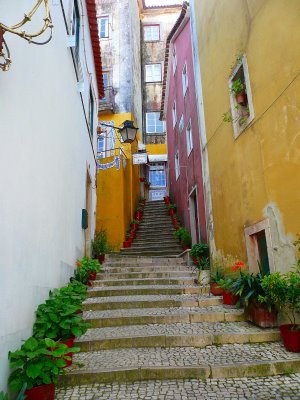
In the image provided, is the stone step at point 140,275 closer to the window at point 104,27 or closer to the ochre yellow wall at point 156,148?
the ochre yellow wall at point 156,148

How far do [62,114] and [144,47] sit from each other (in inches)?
793

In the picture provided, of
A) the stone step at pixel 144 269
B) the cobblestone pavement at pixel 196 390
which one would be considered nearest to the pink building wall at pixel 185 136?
the stone step at pixel 144 269

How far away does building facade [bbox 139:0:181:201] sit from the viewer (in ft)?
70.8

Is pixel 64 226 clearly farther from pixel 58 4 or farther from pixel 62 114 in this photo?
pixel 58 4

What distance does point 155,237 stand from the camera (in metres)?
12.7

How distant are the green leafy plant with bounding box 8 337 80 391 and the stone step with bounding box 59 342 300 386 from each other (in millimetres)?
604

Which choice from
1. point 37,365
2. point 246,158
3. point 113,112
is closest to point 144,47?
point 113,112

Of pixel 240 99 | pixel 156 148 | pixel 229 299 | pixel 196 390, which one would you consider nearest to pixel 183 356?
pixel 196 390

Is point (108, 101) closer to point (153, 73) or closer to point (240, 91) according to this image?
point (153, 73)

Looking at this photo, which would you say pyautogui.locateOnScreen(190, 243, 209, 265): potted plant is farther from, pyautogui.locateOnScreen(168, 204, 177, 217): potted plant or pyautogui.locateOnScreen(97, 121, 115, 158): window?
pyautogui.locateOnScreen(97, 121, 115, 158): window

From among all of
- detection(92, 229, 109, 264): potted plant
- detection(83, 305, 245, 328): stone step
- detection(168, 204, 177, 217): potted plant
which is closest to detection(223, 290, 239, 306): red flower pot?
detection(83, 305, 245, 328): stone step

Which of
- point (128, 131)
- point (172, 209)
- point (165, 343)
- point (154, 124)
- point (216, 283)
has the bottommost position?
point (165, 343)

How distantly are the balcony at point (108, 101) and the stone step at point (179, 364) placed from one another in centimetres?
1408

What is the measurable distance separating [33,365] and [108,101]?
15366mm
